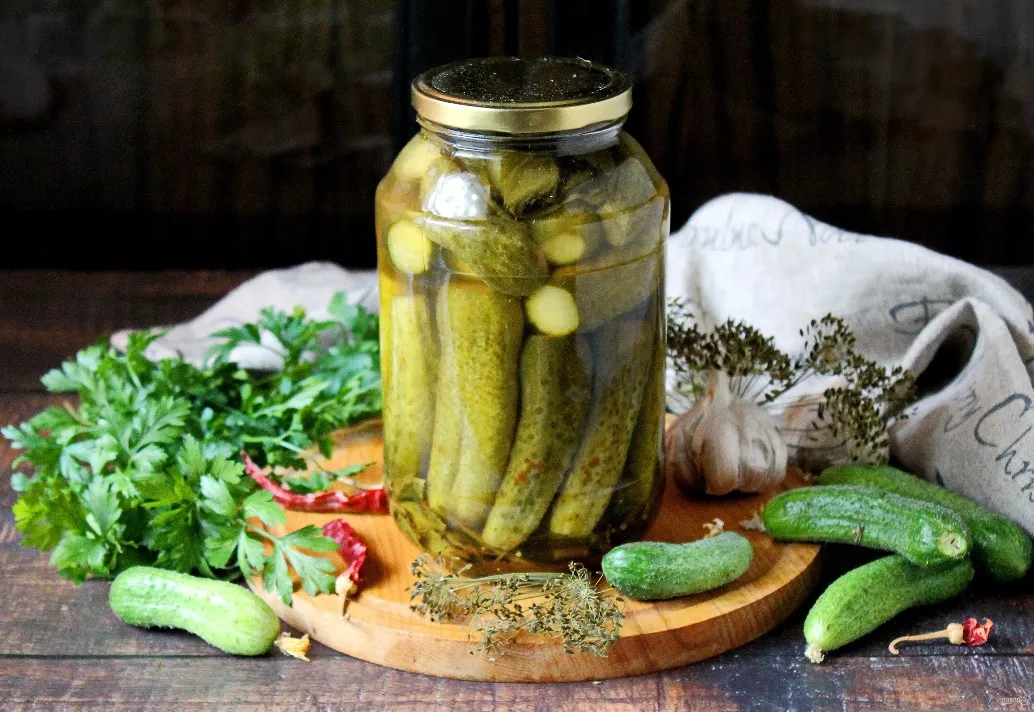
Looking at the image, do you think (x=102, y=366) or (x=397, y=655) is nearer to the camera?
(x=397, y=655)

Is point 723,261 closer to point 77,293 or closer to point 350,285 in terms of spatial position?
point 350,285

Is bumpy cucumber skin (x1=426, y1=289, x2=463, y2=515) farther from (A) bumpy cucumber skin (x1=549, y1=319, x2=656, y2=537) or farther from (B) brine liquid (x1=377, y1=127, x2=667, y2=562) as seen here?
(A) bumpy cucumber skin (x1=549, y1=319, x2=656, y2=537)

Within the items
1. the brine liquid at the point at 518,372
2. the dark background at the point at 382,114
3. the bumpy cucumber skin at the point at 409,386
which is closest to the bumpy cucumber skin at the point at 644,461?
the brine liquid at the point at 518,372

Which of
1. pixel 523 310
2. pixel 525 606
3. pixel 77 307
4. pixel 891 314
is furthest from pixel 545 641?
pixel 77 307

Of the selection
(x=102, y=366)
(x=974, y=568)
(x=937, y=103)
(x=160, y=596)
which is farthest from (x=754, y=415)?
(x=937, y=103)

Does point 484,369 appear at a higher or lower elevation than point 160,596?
higher

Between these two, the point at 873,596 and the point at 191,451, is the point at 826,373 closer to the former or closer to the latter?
the point at 873,596

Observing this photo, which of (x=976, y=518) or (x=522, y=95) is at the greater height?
(x=522, y=95)

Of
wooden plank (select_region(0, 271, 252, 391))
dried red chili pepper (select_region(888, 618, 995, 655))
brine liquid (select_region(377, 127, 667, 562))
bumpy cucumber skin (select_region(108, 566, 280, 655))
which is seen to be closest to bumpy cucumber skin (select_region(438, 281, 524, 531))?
brine liquid (select_region(377, 127, 667, 562))
